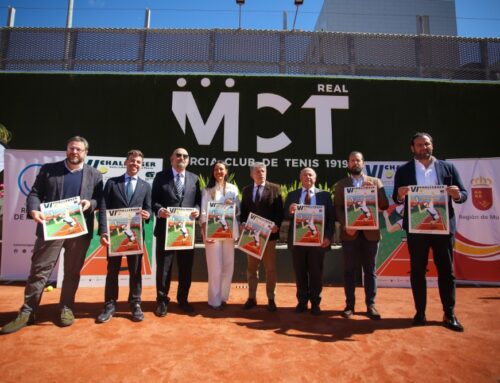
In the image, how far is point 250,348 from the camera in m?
2.48

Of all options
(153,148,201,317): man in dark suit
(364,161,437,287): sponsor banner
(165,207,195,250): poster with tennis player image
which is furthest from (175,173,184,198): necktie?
(364,161,437,287): sponsor banner

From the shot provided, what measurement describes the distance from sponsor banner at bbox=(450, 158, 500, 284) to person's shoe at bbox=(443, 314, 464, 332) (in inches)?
109

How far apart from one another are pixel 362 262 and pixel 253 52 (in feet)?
18.4

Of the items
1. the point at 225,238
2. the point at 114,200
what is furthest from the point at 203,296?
the point at 114,200

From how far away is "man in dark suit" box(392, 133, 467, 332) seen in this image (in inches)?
120

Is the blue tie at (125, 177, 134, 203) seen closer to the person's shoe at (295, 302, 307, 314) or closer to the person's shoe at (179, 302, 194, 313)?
the person's shoe at (179, 302, 194, 313)

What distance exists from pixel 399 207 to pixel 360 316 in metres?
2.73

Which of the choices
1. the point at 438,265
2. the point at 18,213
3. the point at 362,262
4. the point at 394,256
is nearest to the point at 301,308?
the point at 362,262

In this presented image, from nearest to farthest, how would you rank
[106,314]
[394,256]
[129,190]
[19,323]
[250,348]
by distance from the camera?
[250,348]
[19,323]
[106,314]
[129,190]
[394,256]

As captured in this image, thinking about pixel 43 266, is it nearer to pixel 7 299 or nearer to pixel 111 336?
pixel 111 336

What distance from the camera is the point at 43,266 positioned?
9.60 ft

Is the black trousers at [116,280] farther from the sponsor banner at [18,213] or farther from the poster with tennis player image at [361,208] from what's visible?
the sponsor banner at [18,213]

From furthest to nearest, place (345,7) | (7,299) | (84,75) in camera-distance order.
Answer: (345,7), (84,75), (7,299)

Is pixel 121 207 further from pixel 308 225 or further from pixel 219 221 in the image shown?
pixel 308 225
